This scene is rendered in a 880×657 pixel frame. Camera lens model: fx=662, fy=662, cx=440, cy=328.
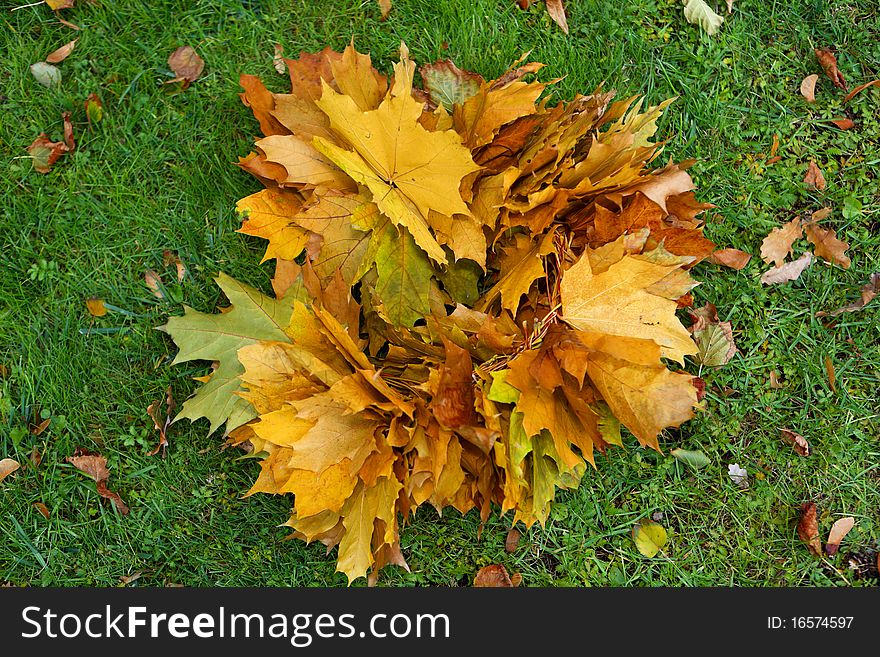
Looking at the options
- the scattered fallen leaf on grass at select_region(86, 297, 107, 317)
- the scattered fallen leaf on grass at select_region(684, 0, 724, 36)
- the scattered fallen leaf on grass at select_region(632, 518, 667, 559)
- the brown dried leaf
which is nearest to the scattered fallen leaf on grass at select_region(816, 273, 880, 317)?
the scattered fallen leaf on grass at select_region(632, 518, 667, 559)

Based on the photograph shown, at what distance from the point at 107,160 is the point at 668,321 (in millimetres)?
2059

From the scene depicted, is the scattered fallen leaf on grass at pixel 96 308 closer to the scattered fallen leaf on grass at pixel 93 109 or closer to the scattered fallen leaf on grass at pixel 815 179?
the scattered fallen leaf on grass at pixel 93 109

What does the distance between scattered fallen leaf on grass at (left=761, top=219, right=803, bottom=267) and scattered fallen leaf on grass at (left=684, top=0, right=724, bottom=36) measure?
31.7 inches

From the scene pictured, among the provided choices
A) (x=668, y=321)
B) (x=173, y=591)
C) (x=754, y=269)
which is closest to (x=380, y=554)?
(x=173, y=591)

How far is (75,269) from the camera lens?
7.97 ft

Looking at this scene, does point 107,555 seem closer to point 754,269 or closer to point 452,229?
point 452,229

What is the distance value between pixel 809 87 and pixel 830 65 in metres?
0.11

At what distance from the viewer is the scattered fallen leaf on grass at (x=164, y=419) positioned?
2.34 m

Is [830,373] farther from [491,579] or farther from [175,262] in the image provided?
Answer: [175,262]

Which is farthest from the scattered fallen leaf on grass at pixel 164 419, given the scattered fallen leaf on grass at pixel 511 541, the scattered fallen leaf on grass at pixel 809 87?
the scattered fallen leaf on grass at pixel 809 87

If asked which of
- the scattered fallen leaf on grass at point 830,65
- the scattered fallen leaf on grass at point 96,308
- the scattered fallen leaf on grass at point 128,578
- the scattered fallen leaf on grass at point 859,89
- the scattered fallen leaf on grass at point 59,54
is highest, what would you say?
the scattered fallen leaf on grass at point 59,54

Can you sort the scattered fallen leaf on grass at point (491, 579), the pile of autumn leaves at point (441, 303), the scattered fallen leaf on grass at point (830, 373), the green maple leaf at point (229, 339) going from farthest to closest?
1. the scattered fallen leaf on grass at point (830, 373)
2. the scattered fallen leaf on grass at point (491, 579)
3. the green maple leaf at point (229, 339)
4. the pile of autumn leaves at point (441, 303)

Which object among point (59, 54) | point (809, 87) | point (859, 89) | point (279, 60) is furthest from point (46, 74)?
point (859, 89)

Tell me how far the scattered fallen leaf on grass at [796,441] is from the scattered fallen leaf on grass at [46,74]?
9.77 feet
